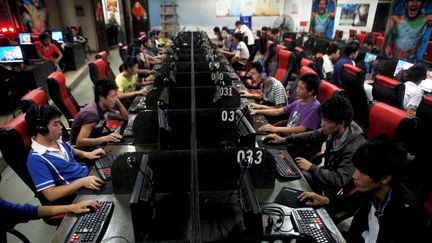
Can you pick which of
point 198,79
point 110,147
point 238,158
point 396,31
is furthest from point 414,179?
point 396,31

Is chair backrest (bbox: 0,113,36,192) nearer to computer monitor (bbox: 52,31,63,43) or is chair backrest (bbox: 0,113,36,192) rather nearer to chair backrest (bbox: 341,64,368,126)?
chair backrest (bbox: 341,64,368,126)

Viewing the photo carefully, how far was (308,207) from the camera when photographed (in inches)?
58.8

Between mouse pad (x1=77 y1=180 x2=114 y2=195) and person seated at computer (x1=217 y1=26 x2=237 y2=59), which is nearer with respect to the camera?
mouse pad (x1=77 y1=180 x2=114 y2=195)

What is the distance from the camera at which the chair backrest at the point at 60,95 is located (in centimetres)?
274

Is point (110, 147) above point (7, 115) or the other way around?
above

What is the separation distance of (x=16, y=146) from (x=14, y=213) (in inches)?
14.8

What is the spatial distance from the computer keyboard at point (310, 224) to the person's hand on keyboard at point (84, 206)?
1.03 meters

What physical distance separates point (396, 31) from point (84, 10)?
922cm

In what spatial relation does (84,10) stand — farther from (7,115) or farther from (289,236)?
(289,236)

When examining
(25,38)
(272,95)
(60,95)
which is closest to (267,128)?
(272,95)

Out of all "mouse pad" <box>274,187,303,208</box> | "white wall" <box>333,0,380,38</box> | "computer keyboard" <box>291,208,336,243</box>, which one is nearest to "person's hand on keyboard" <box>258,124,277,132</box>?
"mouse pad" <box>274,187,303,208</box>

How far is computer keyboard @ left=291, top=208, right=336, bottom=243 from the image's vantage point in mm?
1290

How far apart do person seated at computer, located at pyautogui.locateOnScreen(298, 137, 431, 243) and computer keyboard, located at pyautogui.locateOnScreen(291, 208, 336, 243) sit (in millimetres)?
198

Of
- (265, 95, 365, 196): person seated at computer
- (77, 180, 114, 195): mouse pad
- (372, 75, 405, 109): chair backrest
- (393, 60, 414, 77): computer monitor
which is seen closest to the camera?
(77, 180, 114, 195): mouse pad
